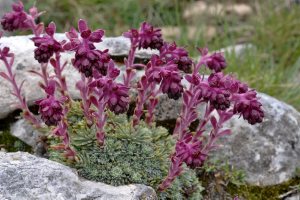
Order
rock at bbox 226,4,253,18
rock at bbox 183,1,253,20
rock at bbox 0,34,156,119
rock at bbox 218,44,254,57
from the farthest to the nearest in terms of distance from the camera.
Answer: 1. rock at bbox 226,4,253,18
2. rock at bbox 183,1,253,20
3. rock at bbox 218,44,254,57
4. rock at bbox 0,34,156,119

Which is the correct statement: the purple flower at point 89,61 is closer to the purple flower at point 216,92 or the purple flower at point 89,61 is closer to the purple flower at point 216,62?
the purple flower at point 216,92

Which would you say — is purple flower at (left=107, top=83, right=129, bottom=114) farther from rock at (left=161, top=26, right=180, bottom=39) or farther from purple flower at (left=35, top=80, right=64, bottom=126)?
rock at (left=161, top=26, right=180, bottom=39)

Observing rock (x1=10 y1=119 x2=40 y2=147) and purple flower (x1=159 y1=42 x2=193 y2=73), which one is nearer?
purple flower (x1=159 y1=42 x2=193 y2=73)

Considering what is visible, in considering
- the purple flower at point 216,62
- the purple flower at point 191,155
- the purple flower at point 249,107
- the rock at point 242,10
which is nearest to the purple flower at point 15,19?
the purple flower at point 216,62

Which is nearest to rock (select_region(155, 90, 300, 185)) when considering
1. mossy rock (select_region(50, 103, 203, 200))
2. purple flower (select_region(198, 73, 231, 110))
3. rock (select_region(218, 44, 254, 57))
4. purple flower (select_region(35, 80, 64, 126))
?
mossy rock (select_region(50, 103, 203, 200))

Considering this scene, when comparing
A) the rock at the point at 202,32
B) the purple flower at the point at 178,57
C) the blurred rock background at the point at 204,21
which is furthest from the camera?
the blurred rock background at the point at 204,21

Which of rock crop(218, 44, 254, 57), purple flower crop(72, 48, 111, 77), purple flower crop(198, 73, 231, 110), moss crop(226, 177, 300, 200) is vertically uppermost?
purple flower crop(72, 48, 111, 77)

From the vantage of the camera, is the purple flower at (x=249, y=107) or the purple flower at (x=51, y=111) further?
the purple flower at (x=249, y=107)

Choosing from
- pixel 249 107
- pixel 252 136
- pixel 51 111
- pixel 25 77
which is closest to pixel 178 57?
pixel 249 107
